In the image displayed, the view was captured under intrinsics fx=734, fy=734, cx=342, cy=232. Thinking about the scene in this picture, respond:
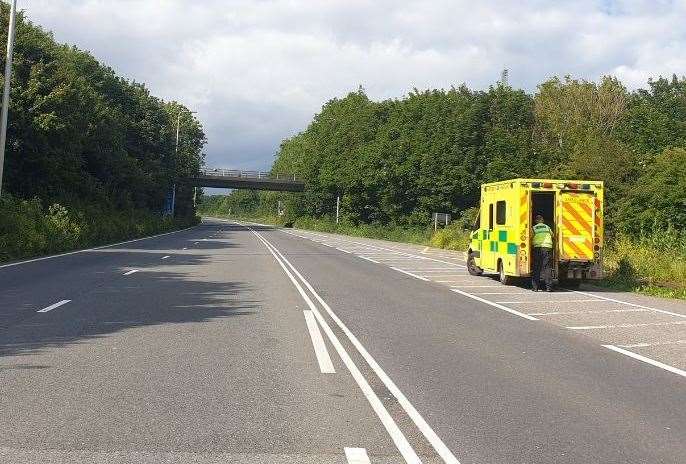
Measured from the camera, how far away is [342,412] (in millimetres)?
6371

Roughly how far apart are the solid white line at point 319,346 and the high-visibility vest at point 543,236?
7.79 m

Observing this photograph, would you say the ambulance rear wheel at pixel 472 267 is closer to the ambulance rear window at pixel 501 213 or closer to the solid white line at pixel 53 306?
the ambulance rear window at pixel 501 213

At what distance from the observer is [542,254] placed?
18359 mm

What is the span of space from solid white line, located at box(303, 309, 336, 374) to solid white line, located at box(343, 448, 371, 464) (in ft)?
8.78

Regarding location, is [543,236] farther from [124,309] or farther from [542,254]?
[124,309]

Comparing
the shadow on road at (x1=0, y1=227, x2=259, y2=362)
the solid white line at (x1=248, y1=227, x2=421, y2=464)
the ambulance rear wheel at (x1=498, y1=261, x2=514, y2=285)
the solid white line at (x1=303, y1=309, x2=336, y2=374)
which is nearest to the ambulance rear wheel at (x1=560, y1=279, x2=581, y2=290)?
the ambulance rear wheel at (x1=498, y1=261, x2=514, y2=285)

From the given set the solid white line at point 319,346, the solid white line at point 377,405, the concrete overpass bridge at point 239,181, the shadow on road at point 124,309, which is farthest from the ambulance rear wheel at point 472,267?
the concrete overpass bridge at point 239,181

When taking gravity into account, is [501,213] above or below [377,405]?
above

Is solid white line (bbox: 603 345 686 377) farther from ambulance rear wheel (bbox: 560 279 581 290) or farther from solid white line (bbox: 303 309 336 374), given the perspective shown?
ambulance rear wheel (bbox: 560 279 581 290)

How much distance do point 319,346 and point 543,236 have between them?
1026 centimetres

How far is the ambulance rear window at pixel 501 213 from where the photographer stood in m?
19.9

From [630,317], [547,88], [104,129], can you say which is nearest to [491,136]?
[547,88]

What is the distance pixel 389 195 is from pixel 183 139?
27773 millimetres

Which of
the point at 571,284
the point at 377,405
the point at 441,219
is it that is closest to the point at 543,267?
the point at 571,284
